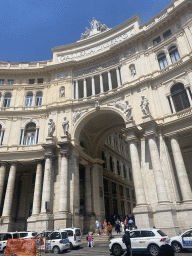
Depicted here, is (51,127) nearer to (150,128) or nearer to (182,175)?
(150,128)

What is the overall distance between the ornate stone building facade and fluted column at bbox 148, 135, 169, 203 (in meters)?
0.10

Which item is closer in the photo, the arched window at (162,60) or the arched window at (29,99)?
the arched window at (162,60)

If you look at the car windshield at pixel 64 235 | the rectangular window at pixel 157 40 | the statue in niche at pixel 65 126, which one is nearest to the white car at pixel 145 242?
the car windshield at pixel 64 235

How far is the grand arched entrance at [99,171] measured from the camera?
29.8 metres

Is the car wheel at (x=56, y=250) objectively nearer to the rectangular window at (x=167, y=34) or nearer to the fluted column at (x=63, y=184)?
the fluted column at (x=63, y=184)

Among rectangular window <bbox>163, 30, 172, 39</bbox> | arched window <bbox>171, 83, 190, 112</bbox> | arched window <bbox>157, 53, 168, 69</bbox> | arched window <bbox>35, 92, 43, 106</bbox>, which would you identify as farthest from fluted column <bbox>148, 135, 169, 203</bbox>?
arched window <bbox>35, 92, 43, 106</bbox>

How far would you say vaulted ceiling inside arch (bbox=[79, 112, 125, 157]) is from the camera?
105ft

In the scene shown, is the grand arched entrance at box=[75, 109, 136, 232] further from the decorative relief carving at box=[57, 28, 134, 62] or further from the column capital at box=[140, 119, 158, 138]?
the decorative relief carving at box=[57, 28, 134, 62]

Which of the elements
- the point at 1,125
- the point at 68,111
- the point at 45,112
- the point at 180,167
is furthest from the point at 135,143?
the point at 1,125

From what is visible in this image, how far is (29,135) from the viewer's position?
101ft

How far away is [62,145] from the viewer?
26734 millimetres

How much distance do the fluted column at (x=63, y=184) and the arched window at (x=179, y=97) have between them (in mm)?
15160

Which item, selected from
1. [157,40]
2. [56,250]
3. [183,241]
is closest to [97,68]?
[157,40]

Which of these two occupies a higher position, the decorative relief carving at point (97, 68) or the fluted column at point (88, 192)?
the decorative relief carving at point (97, 68)
